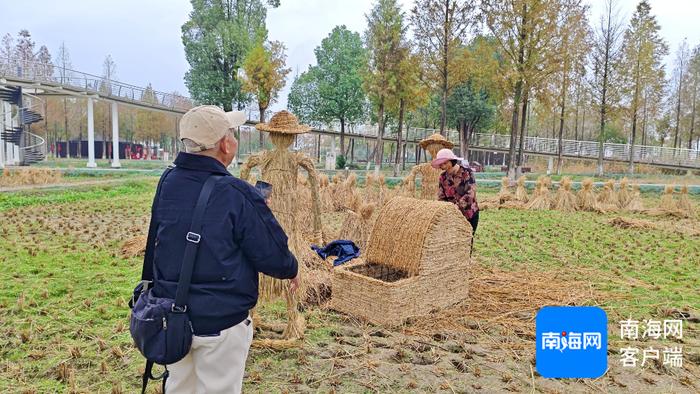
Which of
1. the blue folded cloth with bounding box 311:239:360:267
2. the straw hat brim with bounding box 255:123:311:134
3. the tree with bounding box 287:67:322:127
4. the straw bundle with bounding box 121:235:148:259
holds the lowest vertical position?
the straw bundle with bounding box 121:235:148:259

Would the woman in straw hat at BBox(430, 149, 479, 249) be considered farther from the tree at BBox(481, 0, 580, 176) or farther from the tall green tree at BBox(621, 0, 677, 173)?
the tall green tree at BBox(621, 0, 677, 173)

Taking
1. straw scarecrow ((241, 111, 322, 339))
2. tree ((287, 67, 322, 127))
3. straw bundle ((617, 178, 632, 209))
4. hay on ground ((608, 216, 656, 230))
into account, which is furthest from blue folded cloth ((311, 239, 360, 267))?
tree ((287, 67, 322, 127))

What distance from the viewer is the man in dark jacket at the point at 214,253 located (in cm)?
212

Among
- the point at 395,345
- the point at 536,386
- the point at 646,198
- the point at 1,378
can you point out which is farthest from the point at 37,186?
the point at 646,198

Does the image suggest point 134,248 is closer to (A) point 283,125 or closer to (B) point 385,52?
(A) point 283,125

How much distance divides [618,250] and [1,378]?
8994 millimetres

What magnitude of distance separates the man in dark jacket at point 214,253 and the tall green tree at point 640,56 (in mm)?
30291

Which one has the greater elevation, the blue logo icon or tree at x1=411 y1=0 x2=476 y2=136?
tree at x1=411 y1=0 x2=476 y2=136

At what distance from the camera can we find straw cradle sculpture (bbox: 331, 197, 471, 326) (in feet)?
15.8

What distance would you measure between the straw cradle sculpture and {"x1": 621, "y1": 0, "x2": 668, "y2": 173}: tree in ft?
88.7

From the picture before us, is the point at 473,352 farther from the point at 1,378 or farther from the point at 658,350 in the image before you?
the point at 1,378

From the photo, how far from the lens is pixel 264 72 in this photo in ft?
93.1

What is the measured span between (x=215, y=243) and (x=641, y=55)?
31326mm

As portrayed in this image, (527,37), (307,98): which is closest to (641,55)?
(527,37)
